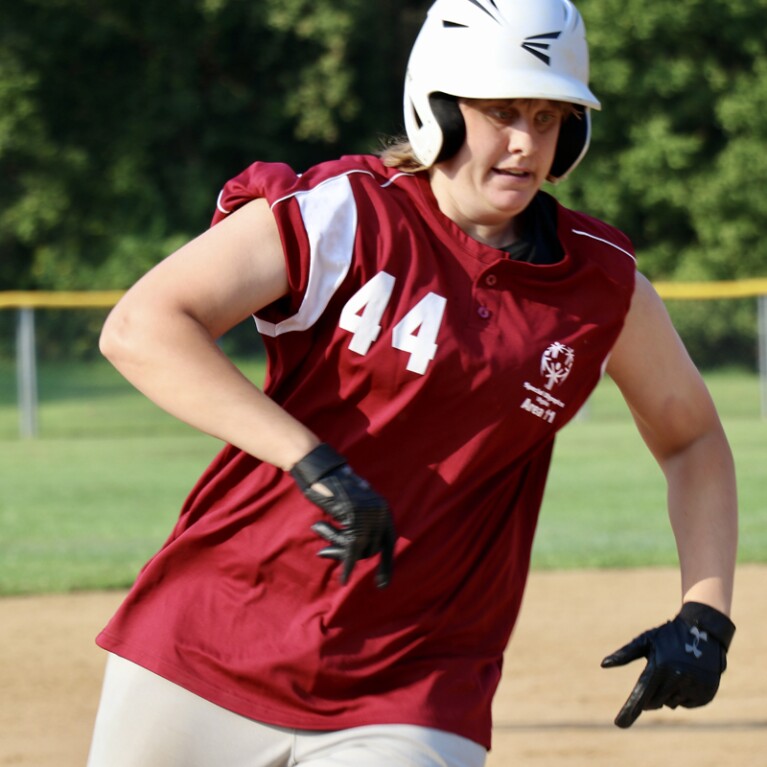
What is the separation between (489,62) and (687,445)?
0.87 m

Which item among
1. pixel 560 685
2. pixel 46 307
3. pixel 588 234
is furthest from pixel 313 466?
pixel 46 307

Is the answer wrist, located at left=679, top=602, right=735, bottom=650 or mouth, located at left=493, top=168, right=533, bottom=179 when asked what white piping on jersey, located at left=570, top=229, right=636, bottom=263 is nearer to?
mouth, located at left=493, top=168, right=533, bottom=179

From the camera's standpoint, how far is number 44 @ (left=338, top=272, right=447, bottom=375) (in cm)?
234

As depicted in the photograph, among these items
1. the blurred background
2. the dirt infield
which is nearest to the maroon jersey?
the dirt infield

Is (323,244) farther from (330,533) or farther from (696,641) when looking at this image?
(696,641)

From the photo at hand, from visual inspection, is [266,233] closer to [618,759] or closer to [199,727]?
[199,727]

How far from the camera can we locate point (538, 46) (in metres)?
2.42

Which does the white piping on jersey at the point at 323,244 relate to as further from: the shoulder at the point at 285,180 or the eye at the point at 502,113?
the eye at the point at 502,113

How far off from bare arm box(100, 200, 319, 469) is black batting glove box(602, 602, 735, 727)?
0.84 m

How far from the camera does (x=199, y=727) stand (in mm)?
2383

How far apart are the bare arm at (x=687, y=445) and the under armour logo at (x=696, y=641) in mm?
61

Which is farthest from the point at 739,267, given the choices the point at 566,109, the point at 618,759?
the point at 566,109

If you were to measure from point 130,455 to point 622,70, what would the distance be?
16.2m

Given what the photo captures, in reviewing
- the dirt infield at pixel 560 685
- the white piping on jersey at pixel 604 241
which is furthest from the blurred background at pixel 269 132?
the white piping on jersey at pixel 604 241
